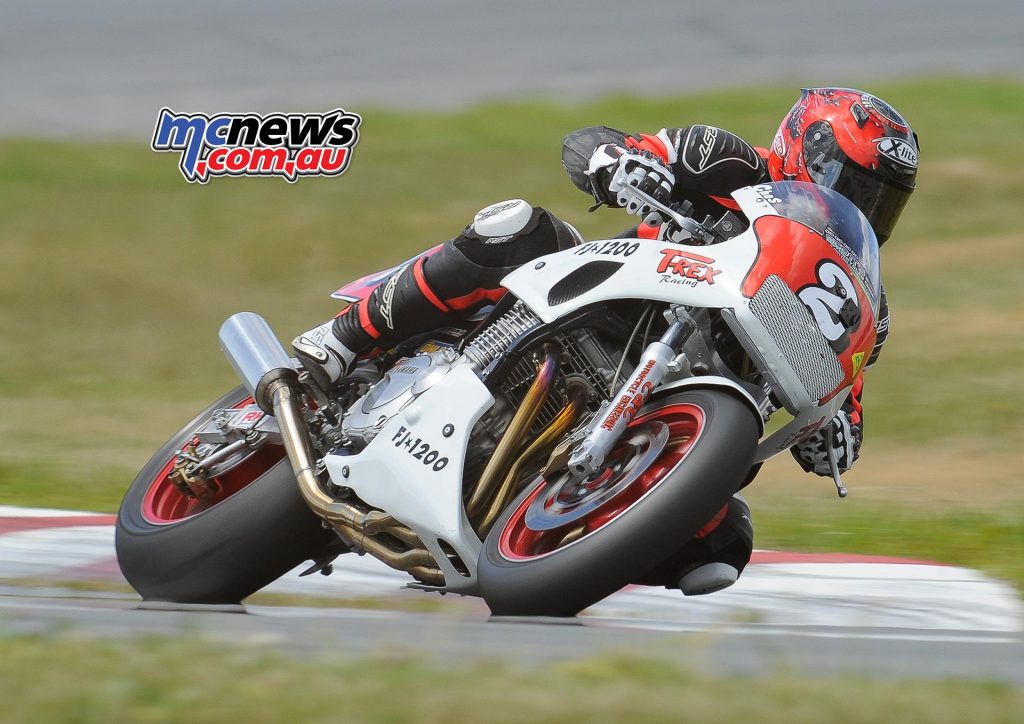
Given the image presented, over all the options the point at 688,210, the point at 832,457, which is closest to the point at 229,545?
the point at 688,210

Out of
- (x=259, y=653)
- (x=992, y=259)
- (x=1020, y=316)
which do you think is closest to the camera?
(x=259, y=653)

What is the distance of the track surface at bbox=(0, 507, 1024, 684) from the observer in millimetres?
2746

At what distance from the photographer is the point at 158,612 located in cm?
335

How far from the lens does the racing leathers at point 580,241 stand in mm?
3932

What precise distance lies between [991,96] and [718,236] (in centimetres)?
1309

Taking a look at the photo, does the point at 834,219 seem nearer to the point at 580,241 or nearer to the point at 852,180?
the point at 852,180

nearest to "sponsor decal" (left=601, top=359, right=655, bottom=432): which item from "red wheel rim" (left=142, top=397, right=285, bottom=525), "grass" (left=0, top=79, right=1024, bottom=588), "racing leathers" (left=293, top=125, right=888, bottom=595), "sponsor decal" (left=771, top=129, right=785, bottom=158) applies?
"racing leathers" (left=293, top=125, right=888, bottom=595)

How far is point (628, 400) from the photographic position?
138 inches

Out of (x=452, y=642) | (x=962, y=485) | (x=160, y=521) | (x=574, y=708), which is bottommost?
(x=962, y=485)

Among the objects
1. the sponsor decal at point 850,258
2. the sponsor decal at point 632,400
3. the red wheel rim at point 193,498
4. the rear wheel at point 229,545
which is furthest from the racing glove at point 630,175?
the red wheel rim at point 193,498

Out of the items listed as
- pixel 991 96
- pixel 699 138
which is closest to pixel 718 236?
pixel 699 138

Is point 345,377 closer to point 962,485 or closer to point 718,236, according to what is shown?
point 718,236

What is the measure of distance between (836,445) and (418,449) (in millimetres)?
1158

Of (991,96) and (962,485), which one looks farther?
(991,96)
